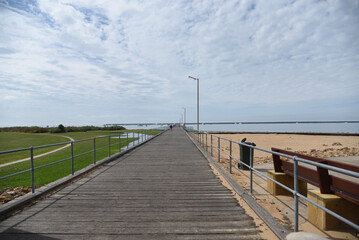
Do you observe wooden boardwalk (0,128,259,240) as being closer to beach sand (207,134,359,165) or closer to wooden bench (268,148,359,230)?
wooden bench (268,148,359,230)

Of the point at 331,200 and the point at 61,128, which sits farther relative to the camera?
the point at 61,128

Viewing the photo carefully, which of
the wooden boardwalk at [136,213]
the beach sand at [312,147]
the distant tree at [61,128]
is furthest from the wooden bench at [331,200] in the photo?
the distant tree at [61,128]

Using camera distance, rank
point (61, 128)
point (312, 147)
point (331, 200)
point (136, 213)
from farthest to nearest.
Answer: point (61, 128)
point (312, 147)
point (136, 213)
point (331, 200)

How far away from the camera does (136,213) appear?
419cm

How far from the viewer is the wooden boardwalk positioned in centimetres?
346

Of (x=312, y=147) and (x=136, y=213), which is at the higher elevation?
(x=136, y=213)

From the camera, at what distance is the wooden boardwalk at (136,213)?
11.4 ft

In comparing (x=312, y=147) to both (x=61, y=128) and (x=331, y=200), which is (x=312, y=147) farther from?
(x=61, y=128)

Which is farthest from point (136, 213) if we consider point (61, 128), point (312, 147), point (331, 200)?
point (61, 128)

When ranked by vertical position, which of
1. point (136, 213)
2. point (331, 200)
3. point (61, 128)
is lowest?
point (136, 213)

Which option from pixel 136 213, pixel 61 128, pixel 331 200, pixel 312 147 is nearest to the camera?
pixel 331 200

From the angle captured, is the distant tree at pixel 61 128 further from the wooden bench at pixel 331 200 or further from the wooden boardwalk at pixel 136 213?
the wooden bench at pixel 331 200

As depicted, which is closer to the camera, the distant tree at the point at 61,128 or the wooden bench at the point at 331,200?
the wooden bench at the point at 331,200

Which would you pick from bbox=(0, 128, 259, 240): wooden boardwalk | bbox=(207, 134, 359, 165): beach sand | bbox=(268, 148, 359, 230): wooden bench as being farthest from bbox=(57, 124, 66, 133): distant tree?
bbox=(268, 148, 359, 230): wooden bench
